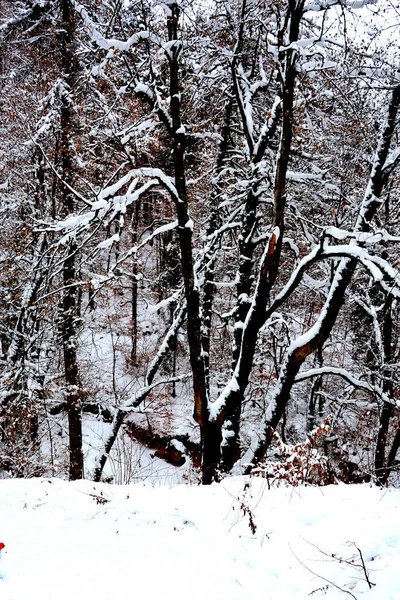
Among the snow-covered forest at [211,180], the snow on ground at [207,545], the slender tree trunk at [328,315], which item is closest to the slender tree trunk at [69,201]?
the snow-covered forest at [211,180]

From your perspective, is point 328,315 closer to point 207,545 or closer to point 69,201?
point 207,545

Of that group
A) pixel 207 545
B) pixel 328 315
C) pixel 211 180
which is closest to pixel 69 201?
pixel 211 180

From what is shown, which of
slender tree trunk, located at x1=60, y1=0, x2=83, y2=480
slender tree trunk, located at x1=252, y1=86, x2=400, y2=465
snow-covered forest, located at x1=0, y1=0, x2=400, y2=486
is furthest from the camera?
slender tree trunk, located at x1=60, y1=0, x2=83, y2=480

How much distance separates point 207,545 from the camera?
11.7ft

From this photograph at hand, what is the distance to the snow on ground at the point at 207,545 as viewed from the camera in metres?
2.93

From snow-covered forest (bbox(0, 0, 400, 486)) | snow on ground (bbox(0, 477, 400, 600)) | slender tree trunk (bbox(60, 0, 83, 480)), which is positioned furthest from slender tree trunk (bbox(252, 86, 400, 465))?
slender tree trunk (bbox(60, 0, 83, 480))

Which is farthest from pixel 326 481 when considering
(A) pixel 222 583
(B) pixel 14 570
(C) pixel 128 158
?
(C) pixel 128 158

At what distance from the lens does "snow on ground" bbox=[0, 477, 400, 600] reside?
2.93 meters

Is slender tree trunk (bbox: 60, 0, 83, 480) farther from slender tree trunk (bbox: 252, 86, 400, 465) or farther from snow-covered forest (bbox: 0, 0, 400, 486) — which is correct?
slender tree trunk (bbox: 252, 86, 400, 465)

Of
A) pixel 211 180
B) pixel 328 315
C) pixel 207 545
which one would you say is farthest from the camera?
pixel 211 180

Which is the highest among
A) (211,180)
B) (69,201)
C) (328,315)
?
(211,180)

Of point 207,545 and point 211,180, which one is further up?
point 211,180

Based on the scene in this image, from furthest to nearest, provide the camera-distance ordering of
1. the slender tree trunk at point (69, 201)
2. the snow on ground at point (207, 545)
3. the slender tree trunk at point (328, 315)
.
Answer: the slender tree trunk at point (69, 201), the slender tree trunk at point (328, 315), the snow on ground at point (207, 545)

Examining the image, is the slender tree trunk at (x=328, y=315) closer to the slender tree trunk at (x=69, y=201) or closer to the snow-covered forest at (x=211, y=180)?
the snow-covered forest at (x=211, y=180)
